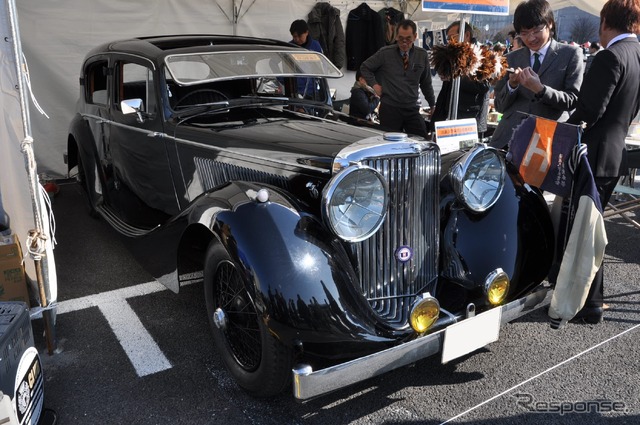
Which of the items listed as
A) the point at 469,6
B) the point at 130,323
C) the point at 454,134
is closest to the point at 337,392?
the point at 130,323

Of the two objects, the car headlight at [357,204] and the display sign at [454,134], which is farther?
the display sign at [454,134]

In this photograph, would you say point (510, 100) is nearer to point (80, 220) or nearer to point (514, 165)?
point (514, 165)

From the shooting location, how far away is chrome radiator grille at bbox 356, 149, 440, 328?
2270mm

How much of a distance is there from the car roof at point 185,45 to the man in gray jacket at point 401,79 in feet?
5.28

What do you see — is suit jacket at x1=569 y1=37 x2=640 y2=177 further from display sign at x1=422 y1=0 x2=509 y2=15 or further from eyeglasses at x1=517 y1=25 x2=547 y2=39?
display sign at x1=422 y1=0 x2=509 y2=15

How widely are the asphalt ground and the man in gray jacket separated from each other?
96.8 inches

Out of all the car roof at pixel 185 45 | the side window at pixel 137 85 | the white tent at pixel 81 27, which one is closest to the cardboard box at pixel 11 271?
the side window at pixel 137 85

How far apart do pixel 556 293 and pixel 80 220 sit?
4304 millimetres

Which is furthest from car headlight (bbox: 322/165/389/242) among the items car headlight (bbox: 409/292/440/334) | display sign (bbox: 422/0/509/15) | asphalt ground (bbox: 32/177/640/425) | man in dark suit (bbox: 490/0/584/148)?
display sign (bbox: 422/0/509/15)

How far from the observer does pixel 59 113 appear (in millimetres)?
6176

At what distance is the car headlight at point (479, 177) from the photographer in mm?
2518

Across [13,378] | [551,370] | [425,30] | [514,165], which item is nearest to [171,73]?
[13,378]

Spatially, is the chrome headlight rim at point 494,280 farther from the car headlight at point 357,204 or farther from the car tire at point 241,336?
the car tire at point 241,336

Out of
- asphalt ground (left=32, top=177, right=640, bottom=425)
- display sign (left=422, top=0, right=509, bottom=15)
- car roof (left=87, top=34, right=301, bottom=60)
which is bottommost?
asphalt ground (left=32, top=177, right=640, bottom=425)
